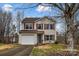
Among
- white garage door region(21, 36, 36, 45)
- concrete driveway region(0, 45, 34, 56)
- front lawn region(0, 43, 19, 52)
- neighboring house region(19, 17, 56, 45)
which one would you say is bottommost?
concrete driveway region(0, 45, 34, 56)

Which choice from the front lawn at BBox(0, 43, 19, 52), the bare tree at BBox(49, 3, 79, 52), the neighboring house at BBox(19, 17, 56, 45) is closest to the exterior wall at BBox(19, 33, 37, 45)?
the neighboring house at BBox(19, 17, 56, 45)

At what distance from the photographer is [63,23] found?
9359 mm

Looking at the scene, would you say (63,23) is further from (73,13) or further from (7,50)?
(7,50)

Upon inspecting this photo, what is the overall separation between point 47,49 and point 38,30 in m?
0.38

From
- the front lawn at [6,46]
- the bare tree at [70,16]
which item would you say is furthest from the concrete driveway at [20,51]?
the bare tree at [70,16]

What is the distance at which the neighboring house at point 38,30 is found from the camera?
30.6 feet

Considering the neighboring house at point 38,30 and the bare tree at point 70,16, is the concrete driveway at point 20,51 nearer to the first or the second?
the neighboring house at point 38,30

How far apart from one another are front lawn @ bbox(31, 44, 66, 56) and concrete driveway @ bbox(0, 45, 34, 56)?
9cm

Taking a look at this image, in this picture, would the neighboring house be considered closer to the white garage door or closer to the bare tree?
the white garage door

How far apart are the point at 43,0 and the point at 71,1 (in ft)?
1.65

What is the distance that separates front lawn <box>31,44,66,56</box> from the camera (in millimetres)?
9281

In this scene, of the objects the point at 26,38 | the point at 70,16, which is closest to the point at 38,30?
the point at 26,38

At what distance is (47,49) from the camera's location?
30.5 feet

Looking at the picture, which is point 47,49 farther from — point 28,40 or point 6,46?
point 6,46
